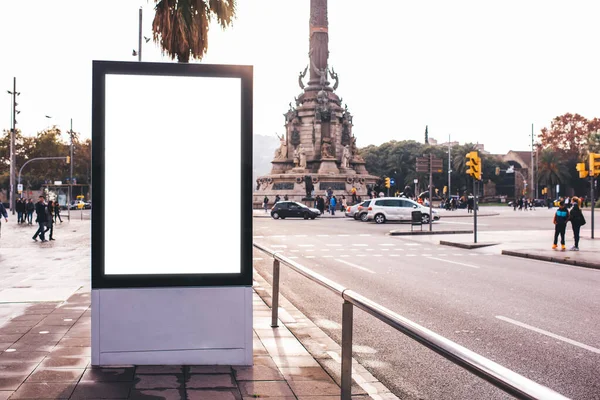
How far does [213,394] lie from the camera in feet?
15.1

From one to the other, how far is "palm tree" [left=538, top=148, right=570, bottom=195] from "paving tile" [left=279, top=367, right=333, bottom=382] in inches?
3873

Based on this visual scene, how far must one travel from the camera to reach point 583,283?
40.3 feet

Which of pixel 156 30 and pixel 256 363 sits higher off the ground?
pixel 156 30

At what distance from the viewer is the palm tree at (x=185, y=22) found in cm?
1088

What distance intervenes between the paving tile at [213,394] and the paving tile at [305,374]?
60 cm

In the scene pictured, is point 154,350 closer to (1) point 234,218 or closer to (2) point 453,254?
(1) point 234,218

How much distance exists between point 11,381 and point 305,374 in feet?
7.44

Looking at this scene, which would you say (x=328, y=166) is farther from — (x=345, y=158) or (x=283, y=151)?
(x=283, y=151)

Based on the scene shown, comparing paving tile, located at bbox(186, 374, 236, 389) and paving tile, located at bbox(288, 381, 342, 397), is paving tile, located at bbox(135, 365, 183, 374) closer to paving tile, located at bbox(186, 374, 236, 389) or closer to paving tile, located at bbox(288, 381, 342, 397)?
paving tile, located at bbox(186, 374, 236, 389)

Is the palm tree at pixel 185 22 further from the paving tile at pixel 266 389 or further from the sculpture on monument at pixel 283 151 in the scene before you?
the sculpture on monument at pixel 283 151

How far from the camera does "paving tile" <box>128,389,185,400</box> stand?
14.8ft

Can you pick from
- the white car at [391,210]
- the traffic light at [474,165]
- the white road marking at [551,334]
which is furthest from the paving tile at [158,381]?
the white car at [391,210]

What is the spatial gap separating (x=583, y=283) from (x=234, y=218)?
30.2ft

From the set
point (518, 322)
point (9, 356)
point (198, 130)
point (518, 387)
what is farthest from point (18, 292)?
point (518, 387)
